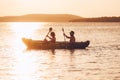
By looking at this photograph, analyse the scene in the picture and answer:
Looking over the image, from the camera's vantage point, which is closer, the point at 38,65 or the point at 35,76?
the point at 35,76

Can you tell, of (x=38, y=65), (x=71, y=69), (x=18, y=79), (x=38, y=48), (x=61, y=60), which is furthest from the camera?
(x=38, y=48)

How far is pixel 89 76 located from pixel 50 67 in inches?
182

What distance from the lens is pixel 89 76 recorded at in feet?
76.7

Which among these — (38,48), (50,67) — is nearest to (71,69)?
(50,67)

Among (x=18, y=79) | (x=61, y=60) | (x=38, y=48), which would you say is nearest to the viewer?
(x=18, y=79)

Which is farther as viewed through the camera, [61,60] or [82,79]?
[61,60]

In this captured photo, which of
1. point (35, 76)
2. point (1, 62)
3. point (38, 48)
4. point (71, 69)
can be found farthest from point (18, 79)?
point (38, 48)

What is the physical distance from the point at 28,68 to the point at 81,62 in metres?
4.60

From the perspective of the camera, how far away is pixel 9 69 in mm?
26562

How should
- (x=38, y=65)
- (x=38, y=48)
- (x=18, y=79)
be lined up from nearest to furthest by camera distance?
(x=18, y=79), (x=38, y=65), (x=38, y=48)

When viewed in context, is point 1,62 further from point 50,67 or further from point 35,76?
point 35,76

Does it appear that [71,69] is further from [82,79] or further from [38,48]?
[38,48]

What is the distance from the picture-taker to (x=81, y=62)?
30266mm

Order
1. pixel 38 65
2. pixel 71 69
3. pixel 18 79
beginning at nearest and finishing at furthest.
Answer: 1. pixel 18 79
2. pixel 71 69
3. pixel 38 65
